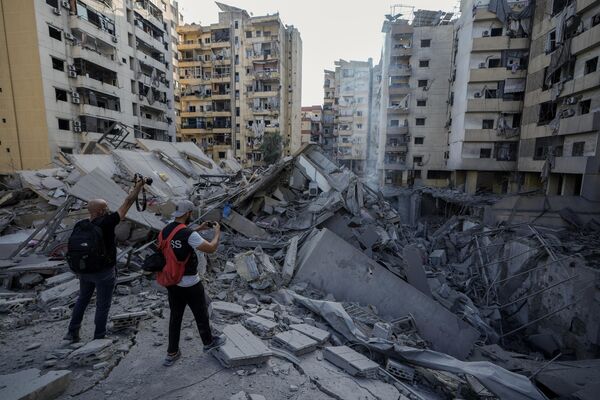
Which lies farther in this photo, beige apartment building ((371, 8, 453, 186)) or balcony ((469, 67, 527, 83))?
beige apartment building ((371, 8, 453, 186))

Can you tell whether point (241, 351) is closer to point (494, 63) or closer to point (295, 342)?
point (295, 342)

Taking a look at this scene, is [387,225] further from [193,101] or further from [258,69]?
[193,101]

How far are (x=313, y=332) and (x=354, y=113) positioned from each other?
158ft

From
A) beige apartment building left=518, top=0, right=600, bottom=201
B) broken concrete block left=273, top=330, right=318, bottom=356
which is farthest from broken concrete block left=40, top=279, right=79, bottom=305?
beige apartment building left=518, top=0, right=600, bottom=201

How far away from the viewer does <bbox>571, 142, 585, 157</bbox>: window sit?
17.6 meters

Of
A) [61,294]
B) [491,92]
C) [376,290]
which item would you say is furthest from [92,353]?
[491,92]

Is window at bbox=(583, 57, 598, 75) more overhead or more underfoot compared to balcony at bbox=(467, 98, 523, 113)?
more overhead

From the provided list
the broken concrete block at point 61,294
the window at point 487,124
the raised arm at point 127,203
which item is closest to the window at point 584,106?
the window at point 487,124

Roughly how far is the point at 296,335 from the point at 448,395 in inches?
89.6

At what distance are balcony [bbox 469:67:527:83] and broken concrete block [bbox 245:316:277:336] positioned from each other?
29688 millimetres

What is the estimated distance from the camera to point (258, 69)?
132ft

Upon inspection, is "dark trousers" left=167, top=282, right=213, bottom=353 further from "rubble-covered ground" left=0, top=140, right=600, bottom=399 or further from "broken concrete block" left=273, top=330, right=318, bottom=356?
"broken concrete block" left=273, top=330, right=318, bottom=356

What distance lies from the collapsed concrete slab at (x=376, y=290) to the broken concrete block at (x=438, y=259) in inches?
252

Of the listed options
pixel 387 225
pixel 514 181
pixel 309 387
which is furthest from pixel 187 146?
pixel 514 181
